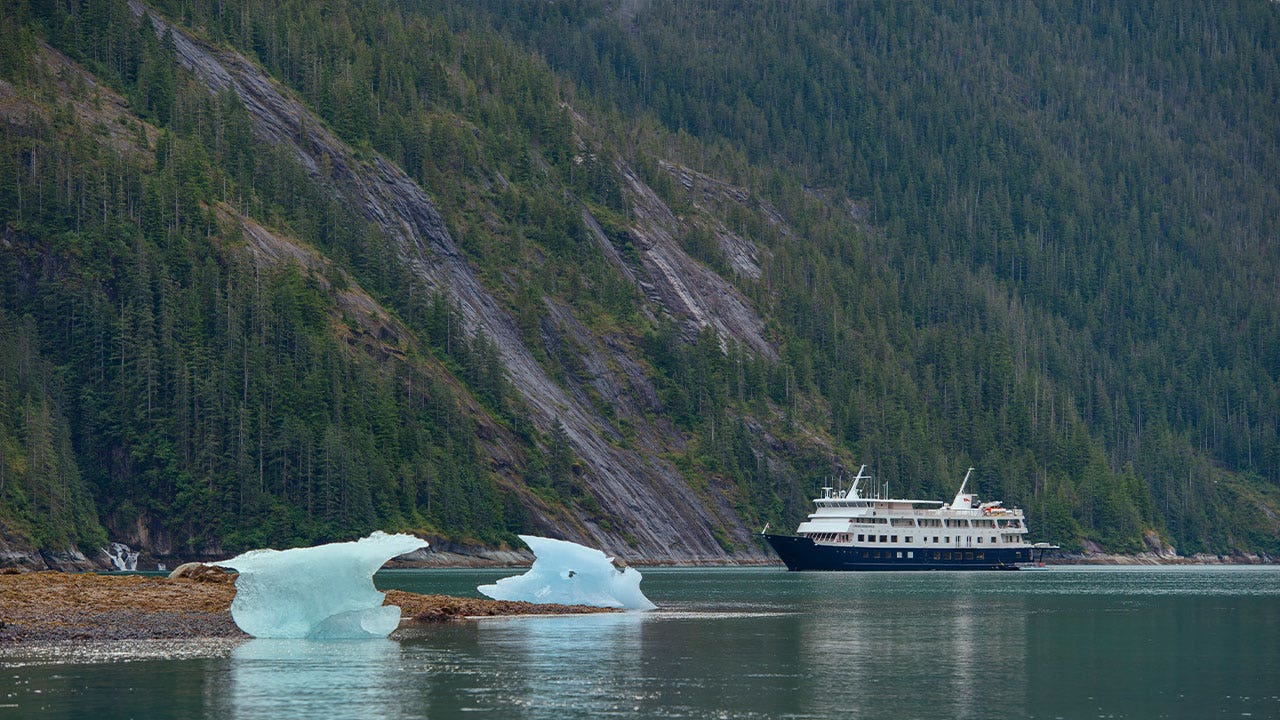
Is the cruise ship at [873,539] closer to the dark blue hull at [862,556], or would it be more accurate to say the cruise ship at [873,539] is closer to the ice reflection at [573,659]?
the dark blue hull at [862,556]

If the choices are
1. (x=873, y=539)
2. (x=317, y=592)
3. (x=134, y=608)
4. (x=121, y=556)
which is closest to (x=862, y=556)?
(x=873, y=539)

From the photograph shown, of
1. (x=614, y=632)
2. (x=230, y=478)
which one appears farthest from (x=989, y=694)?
(x=230, y=478)

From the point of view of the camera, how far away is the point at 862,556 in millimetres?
189375

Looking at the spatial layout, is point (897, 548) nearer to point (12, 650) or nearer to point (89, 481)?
point (89, 481)

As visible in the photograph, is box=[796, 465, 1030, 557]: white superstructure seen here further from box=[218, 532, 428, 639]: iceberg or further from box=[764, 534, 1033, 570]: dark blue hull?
box=[218, 532, 428, 639]: iceberg

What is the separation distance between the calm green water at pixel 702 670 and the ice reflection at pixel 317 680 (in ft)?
0.31

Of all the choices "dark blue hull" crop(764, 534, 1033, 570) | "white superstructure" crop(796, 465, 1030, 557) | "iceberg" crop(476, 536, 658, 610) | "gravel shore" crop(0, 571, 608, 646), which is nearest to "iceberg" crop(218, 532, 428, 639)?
"gravel shore" crop(0, 571, 608, 646)

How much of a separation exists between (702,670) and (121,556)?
113724mm

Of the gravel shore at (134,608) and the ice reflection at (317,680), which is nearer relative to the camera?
the ice reflection at (317,680)

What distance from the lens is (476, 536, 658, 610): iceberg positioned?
3447 inches

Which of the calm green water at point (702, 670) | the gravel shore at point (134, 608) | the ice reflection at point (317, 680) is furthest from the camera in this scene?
the gravel shore at point (134, 608)

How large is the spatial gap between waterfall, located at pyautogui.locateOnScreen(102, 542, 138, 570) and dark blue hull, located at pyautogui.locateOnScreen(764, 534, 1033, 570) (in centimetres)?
6641

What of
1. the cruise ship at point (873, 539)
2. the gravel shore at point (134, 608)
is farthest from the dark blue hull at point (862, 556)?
the gravel shore at point (134, 608)

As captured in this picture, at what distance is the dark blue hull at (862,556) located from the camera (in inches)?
7318
